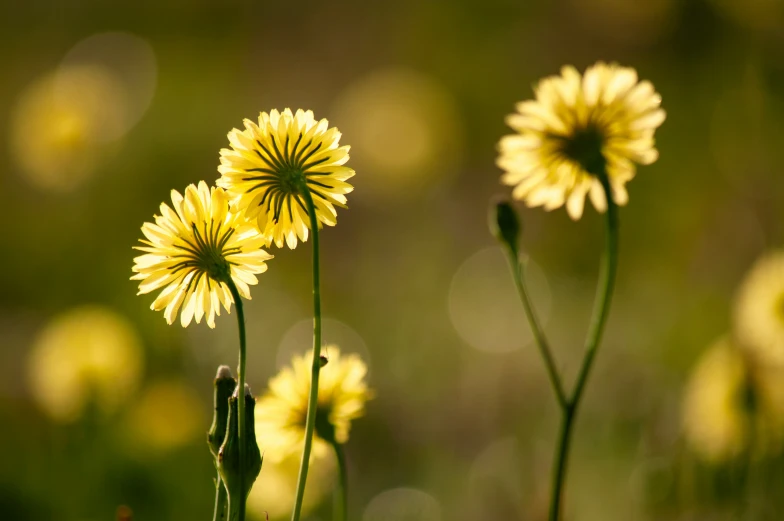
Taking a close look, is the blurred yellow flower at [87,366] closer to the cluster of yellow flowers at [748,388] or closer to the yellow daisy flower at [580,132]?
the cluster of yellow flowers at [748,388]

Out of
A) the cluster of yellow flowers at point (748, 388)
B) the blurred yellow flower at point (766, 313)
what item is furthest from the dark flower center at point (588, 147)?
the blurred yellow flower at point (766, 313)

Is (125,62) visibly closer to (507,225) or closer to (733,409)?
(733,409)

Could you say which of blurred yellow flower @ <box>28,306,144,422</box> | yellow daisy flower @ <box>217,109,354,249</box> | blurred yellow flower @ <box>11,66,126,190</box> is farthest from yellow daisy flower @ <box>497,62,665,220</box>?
blurred yellow flower @ <box>11,66,126,190</box>

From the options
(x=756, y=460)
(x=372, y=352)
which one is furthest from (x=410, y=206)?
(x=756, y=460)

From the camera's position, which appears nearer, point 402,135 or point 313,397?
point 313,397

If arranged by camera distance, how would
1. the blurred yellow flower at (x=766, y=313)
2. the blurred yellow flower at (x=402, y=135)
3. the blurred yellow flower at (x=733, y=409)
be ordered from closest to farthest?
the blurred yellow flower at (x=733, y=409) < the blurred yellow flower at (x=766, y=313) < the blurred yellow flower at (x=402, y=135)

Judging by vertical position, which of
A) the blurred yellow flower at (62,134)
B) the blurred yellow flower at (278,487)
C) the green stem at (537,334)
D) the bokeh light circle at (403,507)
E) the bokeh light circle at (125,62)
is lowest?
the bokeh light circle at (403,507)

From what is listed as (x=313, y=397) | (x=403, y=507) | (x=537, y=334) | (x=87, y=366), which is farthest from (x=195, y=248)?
(x=87, y=366)
